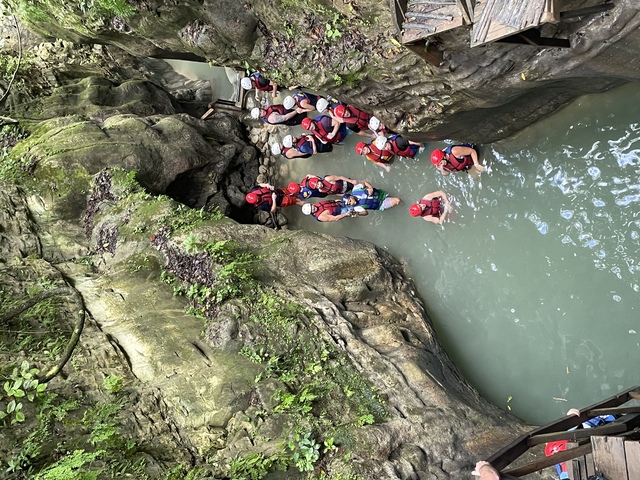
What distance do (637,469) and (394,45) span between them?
4.75m

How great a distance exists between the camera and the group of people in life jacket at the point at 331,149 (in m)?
8.19

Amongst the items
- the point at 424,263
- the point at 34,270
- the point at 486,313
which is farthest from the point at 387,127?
the point at 34,270

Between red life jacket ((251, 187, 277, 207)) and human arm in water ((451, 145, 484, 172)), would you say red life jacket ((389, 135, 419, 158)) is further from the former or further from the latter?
red life jacket ((251, 187, 277, 207))

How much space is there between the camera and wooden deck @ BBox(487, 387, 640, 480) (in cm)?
351

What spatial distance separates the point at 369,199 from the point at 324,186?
96 cm

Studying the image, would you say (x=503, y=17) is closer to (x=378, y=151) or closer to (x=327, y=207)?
(x=378, y=151)

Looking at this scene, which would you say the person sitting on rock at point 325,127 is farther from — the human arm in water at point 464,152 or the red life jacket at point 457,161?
the human arm in water at point 464,152

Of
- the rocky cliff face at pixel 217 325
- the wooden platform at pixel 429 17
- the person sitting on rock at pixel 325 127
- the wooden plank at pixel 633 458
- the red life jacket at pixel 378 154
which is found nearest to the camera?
the wooden plank at pixel 633 458

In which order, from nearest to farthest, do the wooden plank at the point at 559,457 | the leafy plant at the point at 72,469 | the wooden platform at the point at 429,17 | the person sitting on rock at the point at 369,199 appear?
the wooden plank at the point at 559,457 < the wooden platform at the point at 429,17 < the leafy plant at the point at 72,469 < the person sitting on rock at the point at 369,199

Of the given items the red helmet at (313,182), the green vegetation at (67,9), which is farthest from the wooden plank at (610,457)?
the green vegetation at (67,9)

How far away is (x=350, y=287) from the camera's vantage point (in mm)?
7824

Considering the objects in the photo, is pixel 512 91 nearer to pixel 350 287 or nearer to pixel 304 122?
pixel 350 287

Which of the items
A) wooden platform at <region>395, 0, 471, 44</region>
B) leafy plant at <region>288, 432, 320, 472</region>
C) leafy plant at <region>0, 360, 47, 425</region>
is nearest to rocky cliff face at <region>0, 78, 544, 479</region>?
leafy plant at <region>288, 432, 320, 472</region>

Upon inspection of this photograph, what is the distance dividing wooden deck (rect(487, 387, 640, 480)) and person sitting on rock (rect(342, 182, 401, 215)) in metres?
4.92
